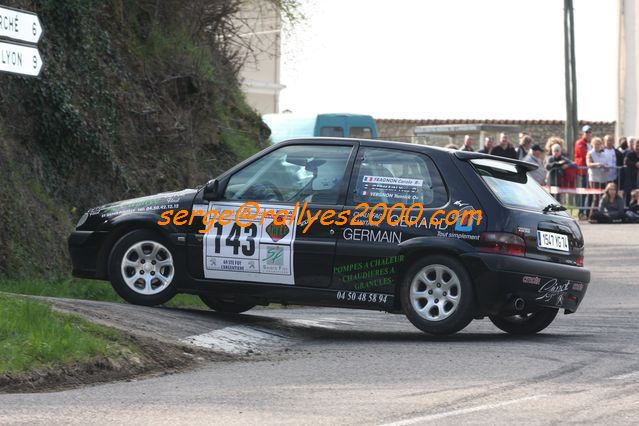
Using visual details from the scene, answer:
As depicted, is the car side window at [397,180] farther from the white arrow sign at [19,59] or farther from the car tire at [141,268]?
the white arrow sign at [19,59]

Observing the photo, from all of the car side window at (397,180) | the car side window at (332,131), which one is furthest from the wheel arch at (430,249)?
the car side window at (332,131)

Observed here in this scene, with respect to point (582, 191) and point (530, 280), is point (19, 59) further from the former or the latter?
point (582, 191)

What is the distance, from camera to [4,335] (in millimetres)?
9469

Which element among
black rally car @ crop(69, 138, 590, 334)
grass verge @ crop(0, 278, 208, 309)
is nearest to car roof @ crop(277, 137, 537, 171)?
black rally car @ crop(69, 138, 590, 334)

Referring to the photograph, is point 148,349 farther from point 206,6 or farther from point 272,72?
point 272,72

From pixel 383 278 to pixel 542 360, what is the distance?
6.14 feet

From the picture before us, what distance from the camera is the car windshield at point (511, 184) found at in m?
11.8

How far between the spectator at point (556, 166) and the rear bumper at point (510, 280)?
19133 mm

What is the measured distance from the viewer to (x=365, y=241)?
11.5 m

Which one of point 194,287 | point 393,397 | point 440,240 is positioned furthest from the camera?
point 194,287

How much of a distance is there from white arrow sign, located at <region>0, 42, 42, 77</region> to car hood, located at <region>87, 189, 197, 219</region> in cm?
148

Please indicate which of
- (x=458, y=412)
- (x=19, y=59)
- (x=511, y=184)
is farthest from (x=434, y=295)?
(x=19, y=59)

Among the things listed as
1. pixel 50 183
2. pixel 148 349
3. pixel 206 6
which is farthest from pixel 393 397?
Result: pixel 206 6

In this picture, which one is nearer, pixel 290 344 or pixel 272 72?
pixel 290 344
